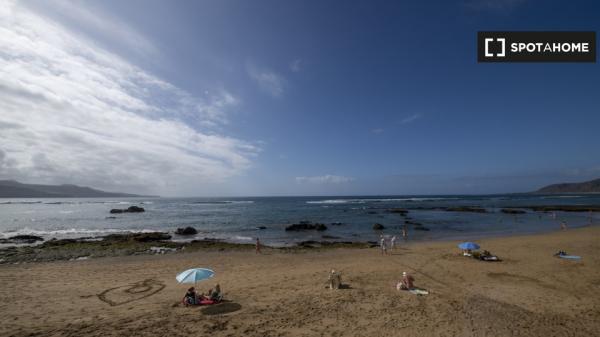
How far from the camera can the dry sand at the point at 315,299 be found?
8.53 metres

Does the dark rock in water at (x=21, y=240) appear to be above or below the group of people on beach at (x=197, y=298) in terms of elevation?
below

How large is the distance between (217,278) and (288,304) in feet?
19.4

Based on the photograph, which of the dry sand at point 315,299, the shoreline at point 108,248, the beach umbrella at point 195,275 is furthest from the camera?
the shoreline at point 108,248

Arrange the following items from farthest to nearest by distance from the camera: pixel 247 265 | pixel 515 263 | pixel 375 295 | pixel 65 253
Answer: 1. pixel 65 253
2. pixel 247 265
3. pixel 515 263
4. pixel 375 295

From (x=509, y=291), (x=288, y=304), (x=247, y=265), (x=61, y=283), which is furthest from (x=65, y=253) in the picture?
(x=509, y=291)

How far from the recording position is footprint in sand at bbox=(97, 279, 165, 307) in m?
11.2

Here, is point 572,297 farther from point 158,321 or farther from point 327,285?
point 158,321

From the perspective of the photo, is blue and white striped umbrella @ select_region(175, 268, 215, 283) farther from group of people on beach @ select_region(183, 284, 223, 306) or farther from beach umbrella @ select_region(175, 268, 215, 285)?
group of people on beach @ select_region(183, 284, 223, 306)

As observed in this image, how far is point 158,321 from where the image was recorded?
907 cm

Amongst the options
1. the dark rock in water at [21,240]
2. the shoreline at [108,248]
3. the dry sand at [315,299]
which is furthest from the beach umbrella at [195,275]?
the dark rock in water at [21,240]

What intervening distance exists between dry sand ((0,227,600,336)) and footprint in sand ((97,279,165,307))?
0.05m

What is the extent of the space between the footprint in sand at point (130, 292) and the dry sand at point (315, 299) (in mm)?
47

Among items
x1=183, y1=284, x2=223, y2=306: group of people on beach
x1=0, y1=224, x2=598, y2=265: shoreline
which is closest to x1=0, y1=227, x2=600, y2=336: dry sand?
x1=183, y1=284, x2=223, y2=306: group of people on beach

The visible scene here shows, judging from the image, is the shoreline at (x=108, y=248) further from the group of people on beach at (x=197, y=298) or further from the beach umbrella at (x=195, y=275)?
the beach umbrella at (x=195, y=275)
